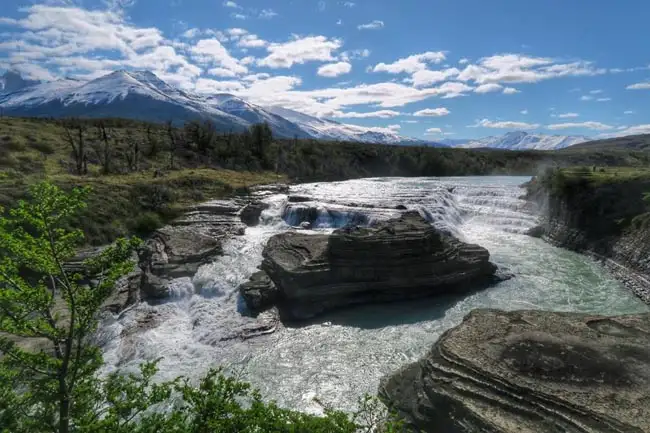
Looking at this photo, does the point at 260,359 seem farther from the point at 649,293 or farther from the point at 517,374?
the point at 649,293

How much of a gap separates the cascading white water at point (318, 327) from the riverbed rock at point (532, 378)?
282cm

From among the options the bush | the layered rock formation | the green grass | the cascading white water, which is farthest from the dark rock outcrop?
the layered rock formation

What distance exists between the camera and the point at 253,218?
141ft

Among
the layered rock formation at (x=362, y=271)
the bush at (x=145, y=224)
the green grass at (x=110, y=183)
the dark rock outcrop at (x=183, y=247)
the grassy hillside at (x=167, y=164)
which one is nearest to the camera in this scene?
the layered rock formation at (x=362, y=271)

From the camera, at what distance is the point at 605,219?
115ft

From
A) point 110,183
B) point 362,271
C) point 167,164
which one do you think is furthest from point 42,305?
point 167,164

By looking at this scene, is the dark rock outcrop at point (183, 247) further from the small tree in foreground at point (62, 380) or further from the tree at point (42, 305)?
the small tree in foreground at point (62, 380)

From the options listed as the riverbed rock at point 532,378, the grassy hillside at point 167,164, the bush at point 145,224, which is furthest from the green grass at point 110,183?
the riverbed rock at point 532,378

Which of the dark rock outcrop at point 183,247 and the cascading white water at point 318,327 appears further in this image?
the dark rock outcrop at point 183,247

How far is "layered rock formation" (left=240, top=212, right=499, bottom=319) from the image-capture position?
24141 millimetres

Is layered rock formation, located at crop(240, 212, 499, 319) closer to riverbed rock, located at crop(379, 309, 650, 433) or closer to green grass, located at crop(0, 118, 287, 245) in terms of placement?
riverbed rock, located at crop(379, 309, 650, 433)

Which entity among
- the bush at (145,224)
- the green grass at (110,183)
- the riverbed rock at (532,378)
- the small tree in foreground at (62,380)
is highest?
the small tree in foreground at (62,380)

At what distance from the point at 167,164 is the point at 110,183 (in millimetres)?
23452

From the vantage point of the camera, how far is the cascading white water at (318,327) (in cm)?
1767
